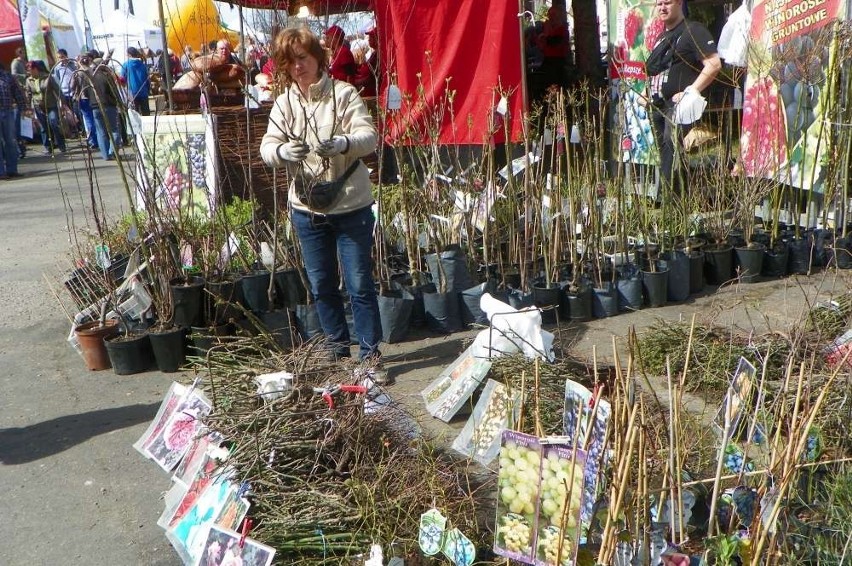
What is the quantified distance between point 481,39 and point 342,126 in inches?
182

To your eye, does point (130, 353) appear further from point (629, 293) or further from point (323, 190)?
point (629, 293)

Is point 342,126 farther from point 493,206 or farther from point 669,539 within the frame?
point 669,539

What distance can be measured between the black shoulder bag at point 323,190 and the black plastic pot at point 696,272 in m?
2.52

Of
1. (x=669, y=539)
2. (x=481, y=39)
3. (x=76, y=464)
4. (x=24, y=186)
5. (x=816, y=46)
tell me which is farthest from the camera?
(x=24, y=186)

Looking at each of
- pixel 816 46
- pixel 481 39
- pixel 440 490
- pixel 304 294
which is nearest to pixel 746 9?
pixel 816 46

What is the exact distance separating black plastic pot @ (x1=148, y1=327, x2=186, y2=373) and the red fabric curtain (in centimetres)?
396

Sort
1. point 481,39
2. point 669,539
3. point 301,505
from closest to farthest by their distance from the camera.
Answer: point 669,539 < point 301,505 < point 481,39

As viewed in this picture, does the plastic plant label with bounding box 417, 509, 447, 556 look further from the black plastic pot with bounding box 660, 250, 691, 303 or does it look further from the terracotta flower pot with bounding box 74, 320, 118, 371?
the black plastic pot with bounding box 660, 250, 691, 303

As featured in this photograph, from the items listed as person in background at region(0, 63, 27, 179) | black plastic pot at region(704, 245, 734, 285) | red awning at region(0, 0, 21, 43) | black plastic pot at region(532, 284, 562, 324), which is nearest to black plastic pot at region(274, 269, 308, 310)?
black plastic pot at region(532, 284, 562, 324)

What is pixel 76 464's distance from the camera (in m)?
3.84

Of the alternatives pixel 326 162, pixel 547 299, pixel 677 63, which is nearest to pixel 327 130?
pixel 326 162

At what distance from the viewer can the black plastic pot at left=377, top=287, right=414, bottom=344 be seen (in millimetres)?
5021

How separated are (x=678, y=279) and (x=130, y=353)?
3308 millimetres

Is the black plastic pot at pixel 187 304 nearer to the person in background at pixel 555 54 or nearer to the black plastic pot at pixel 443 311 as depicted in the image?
the black plastic pot at pixel 443 311
